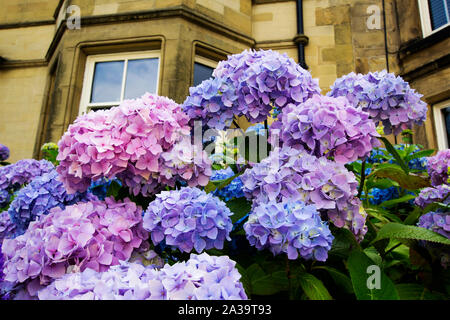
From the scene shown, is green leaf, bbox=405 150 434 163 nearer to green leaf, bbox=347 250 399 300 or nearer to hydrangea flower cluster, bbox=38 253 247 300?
green leaf, bbox=347 250 399 300

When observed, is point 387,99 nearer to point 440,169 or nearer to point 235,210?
point 440,169

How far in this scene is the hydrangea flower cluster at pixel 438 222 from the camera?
2.78 feet

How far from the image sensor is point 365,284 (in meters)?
A: 0.67

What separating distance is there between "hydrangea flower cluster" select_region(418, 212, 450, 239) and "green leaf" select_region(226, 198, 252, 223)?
49cm

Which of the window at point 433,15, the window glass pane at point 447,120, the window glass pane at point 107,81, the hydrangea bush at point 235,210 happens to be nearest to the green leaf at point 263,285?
the hydrangea bush at point 235,210

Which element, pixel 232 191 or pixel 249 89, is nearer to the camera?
pixel 249 89

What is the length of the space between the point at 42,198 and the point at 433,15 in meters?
5.30

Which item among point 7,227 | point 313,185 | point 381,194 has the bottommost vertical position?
point 7,227

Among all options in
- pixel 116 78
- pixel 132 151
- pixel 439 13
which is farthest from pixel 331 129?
pixel 439 13

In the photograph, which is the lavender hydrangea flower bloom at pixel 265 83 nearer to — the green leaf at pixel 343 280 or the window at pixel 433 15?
the green leaf at pixel 343 280

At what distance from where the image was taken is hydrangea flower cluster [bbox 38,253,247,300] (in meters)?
0.52

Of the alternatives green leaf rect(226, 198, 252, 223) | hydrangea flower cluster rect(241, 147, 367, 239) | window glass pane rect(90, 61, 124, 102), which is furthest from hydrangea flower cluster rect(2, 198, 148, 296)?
window glass pane rect(90, 61, 124, 102)

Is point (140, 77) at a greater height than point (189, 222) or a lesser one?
greater
